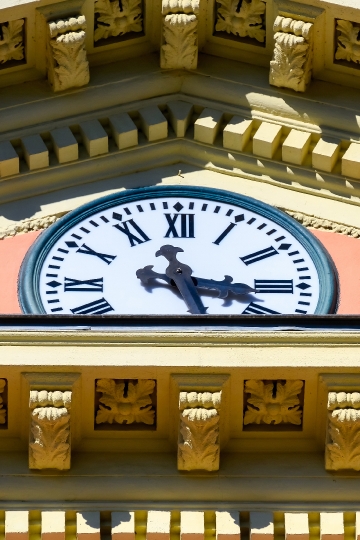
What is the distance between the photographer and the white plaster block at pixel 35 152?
72.1 ft

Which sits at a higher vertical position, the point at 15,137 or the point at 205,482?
the point at 15,137

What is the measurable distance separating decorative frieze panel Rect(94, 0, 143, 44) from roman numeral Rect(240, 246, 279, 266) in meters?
2.05

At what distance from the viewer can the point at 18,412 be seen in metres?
20.1

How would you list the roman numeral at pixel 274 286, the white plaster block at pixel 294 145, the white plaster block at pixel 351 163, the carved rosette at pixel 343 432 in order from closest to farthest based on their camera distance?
the carved rosette at pixel 343 432
the roman numeral at pixel 274 286
the white plaster block at pixel 351 163
the white plaster block at pixel 294 145

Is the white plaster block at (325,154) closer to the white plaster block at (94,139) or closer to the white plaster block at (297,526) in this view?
the white plaster block at (94,139)

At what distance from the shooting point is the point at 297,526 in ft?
65.0

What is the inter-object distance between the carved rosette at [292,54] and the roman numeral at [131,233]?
1.51 meters

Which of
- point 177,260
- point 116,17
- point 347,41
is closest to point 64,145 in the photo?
point 116,17

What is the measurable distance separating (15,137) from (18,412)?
271 centimetres

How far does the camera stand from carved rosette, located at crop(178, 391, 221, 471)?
19.8 meters

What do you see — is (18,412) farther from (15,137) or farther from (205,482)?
(15,137)

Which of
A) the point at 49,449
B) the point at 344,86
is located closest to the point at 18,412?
the point at 49,449

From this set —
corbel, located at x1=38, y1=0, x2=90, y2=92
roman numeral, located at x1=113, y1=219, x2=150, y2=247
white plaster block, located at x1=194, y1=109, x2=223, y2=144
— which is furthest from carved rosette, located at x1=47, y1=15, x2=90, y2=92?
roman numeral, located at x1=113, y1=219, x2=150, y2=247

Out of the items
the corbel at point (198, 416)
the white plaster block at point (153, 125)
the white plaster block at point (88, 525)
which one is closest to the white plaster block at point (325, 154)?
the white plaster block at point (153, 125)
